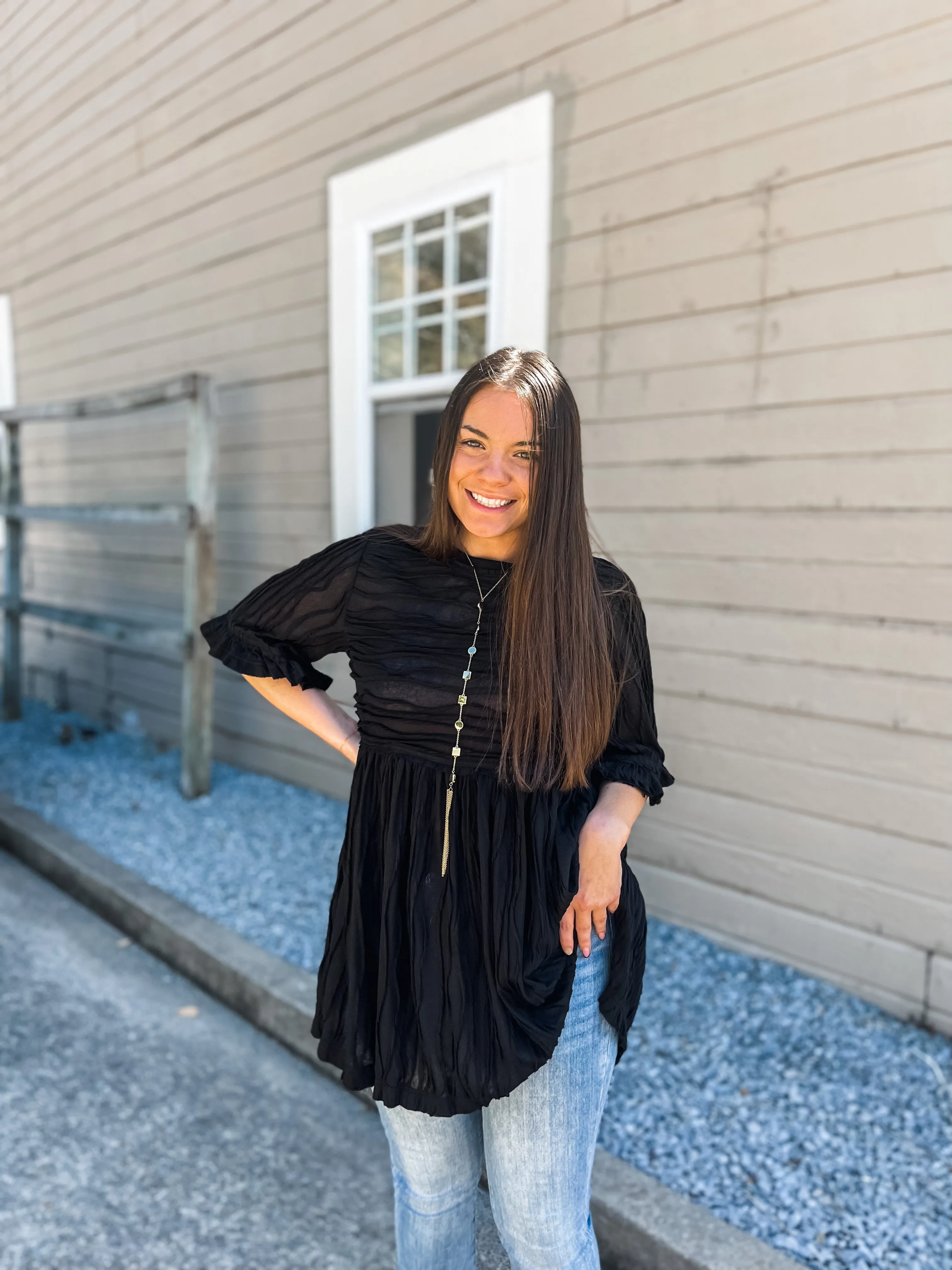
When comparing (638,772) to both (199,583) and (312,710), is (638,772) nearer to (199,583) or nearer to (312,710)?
(312,710)

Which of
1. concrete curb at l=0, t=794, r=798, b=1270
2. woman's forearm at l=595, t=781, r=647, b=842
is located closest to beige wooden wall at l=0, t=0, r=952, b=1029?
concrete curb at l=0, t=794, r=798, b=1270

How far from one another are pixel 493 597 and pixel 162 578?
4.70m

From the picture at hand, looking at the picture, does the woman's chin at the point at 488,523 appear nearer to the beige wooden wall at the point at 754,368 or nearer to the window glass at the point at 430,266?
the beige wooden wall at the point at 754,368

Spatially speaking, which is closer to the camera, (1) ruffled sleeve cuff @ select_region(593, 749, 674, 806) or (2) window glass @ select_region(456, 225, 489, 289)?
(1) ruffled sleeve cuff @ select_region(593, 749, 674, 806)

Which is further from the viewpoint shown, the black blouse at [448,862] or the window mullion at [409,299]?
the window mullion at [409,299]

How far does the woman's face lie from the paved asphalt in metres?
1.63

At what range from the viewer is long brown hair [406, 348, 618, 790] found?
133 cm

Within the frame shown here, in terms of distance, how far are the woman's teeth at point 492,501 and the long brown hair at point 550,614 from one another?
4 cm

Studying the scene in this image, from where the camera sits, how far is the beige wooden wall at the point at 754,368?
2.60 m

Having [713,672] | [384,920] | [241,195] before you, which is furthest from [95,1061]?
[241,195]

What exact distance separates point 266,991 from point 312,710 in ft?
5.11

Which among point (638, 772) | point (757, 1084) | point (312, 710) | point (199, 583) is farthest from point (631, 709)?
point (199, 583)

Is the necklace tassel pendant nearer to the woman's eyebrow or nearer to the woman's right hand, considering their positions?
the woman's right hand

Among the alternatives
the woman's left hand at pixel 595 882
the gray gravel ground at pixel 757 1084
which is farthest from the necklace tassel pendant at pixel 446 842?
the gray gravel ground at pixel 757 1084
